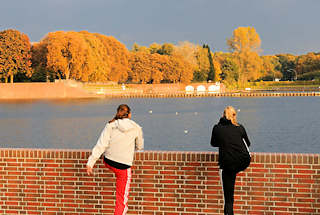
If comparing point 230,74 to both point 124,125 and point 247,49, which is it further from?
point 124,125

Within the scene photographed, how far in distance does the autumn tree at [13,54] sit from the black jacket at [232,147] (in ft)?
282

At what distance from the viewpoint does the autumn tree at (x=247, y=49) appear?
11250 centimetres

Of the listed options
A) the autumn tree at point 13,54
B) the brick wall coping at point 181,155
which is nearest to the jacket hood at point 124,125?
the brick wall coping at point 181,155

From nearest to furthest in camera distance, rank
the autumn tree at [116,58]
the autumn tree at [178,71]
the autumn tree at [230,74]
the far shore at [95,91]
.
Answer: the far shore at [95,91] → the autumn tree at [116,58] → the autumn tree at [178,71] → the autumn tree at [230,74]

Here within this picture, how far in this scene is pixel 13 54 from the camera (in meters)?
88.6

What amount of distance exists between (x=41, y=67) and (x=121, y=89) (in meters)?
20.7

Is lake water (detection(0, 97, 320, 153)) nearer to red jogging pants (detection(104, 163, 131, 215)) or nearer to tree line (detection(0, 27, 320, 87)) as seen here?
red jogging pants (detection(104, 163, 131, 215))

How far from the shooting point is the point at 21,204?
793 centimetres

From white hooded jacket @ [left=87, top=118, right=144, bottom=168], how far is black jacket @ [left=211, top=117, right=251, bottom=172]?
1169 mm

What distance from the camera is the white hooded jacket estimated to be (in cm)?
623

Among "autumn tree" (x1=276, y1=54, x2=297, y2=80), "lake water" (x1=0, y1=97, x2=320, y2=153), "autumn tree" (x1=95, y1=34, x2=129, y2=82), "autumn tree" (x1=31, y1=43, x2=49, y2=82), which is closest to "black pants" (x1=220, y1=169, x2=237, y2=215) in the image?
"lake water" (x1=0, y1=97, x2=320, y2=153)

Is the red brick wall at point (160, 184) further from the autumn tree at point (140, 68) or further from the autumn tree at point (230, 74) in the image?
the autumn tree at point (230, 74)

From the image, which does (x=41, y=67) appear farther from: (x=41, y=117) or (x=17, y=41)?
(x=41, y=117)

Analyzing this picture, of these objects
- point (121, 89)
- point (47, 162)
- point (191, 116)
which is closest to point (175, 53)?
point (121, 89)
